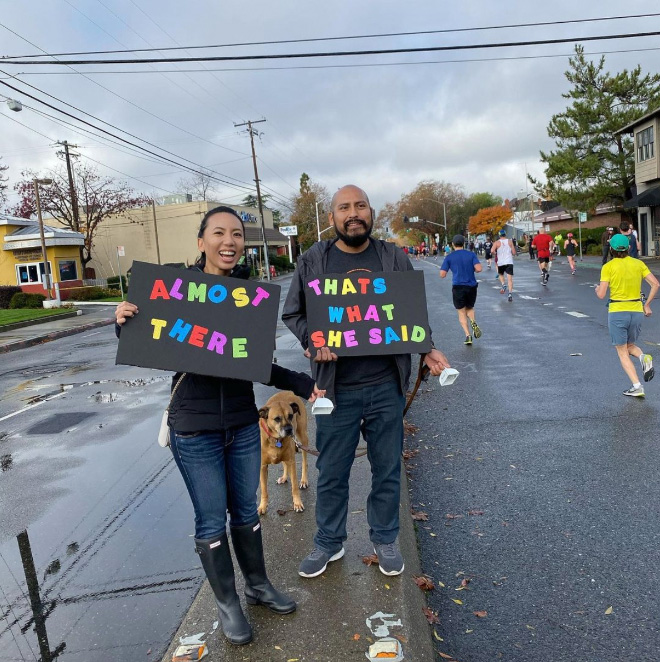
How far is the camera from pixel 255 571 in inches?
126

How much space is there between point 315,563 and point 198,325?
1509 mm

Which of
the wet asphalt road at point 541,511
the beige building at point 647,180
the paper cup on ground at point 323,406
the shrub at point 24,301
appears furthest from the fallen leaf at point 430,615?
the shrub at point 24,301

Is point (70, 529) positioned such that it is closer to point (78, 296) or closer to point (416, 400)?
point (416, 400)

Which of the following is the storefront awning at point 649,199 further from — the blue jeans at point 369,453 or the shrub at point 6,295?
the shrub at point 6,295

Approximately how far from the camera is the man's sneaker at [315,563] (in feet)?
11.6

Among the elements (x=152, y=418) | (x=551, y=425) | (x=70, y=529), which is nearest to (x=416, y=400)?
(x=551, y=425)

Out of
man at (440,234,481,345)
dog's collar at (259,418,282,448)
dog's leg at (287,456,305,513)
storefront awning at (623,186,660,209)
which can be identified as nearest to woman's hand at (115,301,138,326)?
dog's collar at (259,418,282,448)

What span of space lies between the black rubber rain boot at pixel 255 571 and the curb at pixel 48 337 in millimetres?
18022

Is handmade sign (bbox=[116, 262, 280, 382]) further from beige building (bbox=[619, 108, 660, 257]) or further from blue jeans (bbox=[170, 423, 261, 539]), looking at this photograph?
beige building (bbox=[619, 108, 660, 257])

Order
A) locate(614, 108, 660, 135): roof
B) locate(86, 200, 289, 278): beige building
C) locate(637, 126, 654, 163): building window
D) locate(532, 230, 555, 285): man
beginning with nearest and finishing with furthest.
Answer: locate(532, 230, 555, 285): man
locate(614, 108, 660, 135): roof
locate(637, 126, 654, 163): building window
locate(86, 200, 289, 278): beige building

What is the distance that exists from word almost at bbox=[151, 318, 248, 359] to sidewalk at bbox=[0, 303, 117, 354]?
17984 millimetres

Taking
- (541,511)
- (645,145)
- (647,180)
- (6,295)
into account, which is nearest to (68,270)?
(6,295)

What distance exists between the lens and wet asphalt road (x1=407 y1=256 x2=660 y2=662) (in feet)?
10.4

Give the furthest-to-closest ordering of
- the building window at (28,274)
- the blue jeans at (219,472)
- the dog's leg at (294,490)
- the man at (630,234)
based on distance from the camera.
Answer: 1. the building window at (28,274)
2. the man at (630,234)
3. the dog's leg at (294,490)
4. the blue jeans at (219,472)
